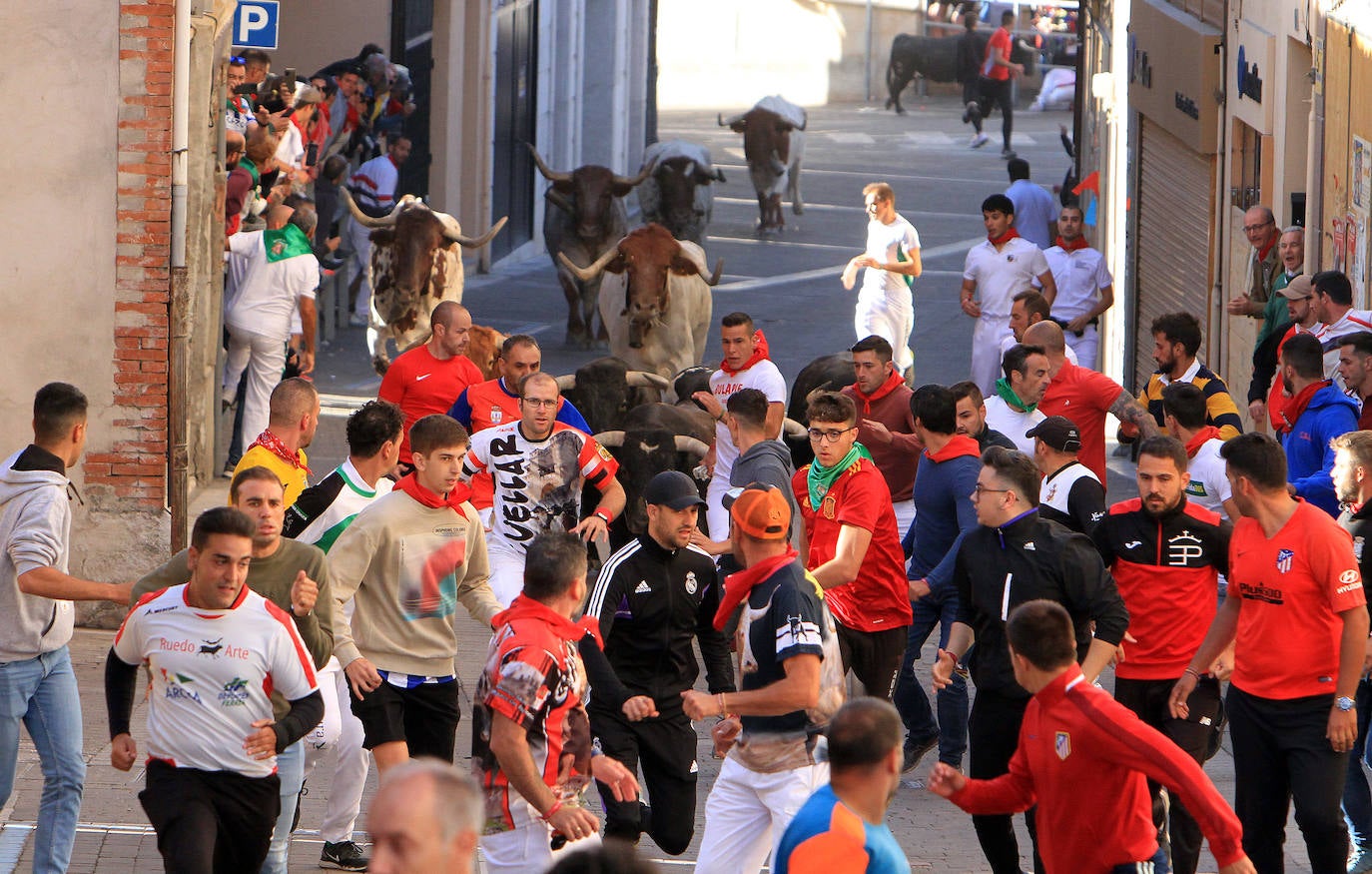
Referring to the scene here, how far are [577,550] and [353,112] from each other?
1530 cm

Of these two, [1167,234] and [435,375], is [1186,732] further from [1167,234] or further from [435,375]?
[1167,234]

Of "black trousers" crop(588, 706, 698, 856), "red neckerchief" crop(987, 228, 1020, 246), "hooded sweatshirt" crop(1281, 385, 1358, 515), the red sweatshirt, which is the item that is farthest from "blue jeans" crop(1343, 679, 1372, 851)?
"red neckerchief" crop(987, 228, 1020, 246)

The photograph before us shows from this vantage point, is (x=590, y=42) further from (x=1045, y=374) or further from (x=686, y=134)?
(x=1045, y=374)

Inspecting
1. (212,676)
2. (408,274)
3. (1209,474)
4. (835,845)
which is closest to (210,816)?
(212,676)

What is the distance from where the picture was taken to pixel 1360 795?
7.94 meters

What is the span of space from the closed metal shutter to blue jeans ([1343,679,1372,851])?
10414mm

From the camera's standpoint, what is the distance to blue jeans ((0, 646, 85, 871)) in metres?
6.93

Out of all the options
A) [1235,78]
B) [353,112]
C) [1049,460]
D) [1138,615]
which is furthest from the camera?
[353,112]

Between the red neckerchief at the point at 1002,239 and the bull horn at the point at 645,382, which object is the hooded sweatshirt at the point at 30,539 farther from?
the red neckerchief at the point at 1002,239

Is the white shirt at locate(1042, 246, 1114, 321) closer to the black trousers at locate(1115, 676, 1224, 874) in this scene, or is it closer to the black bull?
the black trousers at locate(1115, 676, 1224, 874)

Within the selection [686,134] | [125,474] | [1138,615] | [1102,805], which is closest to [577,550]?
[1102,805]

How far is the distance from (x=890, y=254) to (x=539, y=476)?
799cm

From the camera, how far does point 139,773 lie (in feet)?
29.3

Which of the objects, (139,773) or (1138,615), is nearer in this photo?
(1138,615)
